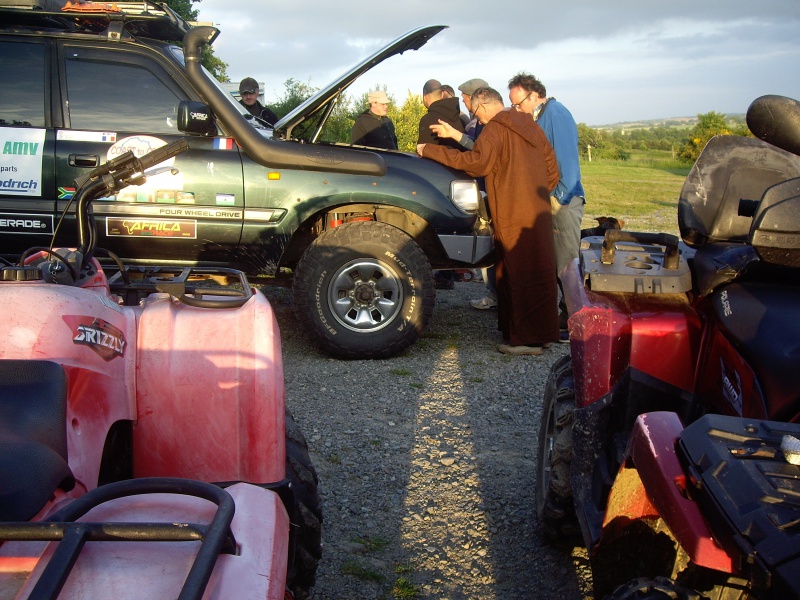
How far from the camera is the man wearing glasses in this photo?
21.2 ft

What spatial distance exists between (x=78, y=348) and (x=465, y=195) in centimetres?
414

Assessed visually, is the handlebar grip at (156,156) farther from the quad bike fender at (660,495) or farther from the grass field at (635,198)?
the grass field at (635,198)

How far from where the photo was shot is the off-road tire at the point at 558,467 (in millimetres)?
2838

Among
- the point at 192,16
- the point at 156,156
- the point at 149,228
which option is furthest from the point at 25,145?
the point at 192,16

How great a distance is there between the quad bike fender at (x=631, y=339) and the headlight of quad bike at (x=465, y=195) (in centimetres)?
295

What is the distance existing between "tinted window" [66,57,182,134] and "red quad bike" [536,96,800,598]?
10.7ft

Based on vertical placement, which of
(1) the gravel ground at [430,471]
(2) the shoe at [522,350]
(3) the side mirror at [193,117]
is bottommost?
(1) the gravel ground at [430,471]

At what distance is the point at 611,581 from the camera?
1.97m

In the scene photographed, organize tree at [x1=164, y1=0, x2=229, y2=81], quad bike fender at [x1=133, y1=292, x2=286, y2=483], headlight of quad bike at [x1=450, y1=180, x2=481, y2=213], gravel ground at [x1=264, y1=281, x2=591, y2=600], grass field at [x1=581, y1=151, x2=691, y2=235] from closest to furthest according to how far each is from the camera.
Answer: quad bike fender at [x1=133, y1=292, x2=286, y2=483] < gravel ground at [x1=264, y1=281, x2=591, y2=600] < headlight of quad bike at [x1=450, y1=180, x2=481, y2=213] < grass field at [x1=581, y1=151, x2=691, y2=235] < tree at [x1=164, y1=0, x2=229, y2=81]

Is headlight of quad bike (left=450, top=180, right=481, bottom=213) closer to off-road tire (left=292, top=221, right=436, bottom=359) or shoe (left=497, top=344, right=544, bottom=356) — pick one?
off-road tire (left=292, top=221, right=436, bottom=359)

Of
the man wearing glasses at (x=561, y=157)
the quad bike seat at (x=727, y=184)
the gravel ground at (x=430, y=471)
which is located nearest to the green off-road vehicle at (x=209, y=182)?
the gravel ground at (x=430, y=471)

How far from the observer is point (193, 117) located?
16.1 feet

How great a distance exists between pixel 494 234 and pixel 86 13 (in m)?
3.08

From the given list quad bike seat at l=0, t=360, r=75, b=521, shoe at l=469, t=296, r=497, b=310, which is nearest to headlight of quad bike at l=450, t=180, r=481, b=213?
shoe at l=469, t=296, r=497, b=310
